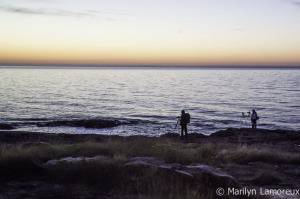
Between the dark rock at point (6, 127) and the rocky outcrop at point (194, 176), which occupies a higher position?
the rocky outcrop at point (194, 176)

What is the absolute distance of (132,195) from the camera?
7.36 metres

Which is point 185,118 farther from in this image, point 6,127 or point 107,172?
point 6,127

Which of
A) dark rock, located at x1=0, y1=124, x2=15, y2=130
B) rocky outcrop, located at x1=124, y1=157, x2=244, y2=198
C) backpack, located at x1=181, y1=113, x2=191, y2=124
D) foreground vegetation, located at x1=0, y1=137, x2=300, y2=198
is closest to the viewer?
foreground vegetation, located at x1=0, y1=137, x2=300, y2=198

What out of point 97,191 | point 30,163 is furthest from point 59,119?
point 97,191

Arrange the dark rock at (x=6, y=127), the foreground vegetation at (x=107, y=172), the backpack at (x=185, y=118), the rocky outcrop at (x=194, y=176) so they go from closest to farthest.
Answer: the foreground vegetation at (x=107, y=172), the rocky outcrop at (x=194, y=176), the backpack at (x=185, y=118), the dark rock at (x=6, y=127)

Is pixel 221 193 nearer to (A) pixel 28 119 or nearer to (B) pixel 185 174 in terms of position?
(B) pixel 185 174

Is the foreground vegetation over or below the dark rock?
over

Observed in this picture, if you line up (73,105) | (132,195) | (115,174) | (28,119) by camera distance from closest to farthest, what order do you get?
(132,195)
(115,174)
(28,119)
(73,105)

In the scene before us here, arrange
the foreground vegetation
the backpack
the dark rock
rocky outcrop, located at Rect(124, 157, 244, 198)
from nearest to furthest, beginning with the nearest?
the foreground vegetation < rocky outcrop, located at Rect(124, 157, 244, 198) < the backpack < the dark rock

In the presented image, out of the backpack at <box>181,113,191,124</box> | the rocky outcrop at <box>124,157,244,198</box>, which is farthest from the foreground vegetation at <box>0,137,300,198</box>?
the backpack at <box>181,113,191,124</box>

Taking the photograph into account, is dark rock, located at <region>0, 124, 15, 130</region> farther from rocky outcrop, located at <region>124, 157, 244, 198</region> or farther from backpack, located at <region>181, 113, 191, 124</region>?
A: rocky outcrop, located at <region>124, 157, 244, 198</region>

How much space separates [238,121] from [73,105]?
27.1m

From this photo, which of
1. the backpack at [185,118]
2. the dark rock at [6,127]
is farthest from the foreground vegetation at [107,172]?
the dark rock at [6,127]

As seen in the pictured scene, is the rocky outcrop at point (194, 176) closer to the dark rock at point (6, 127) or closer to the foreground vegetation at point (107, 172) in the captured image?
the foreground vegetation at point (107, 172)
